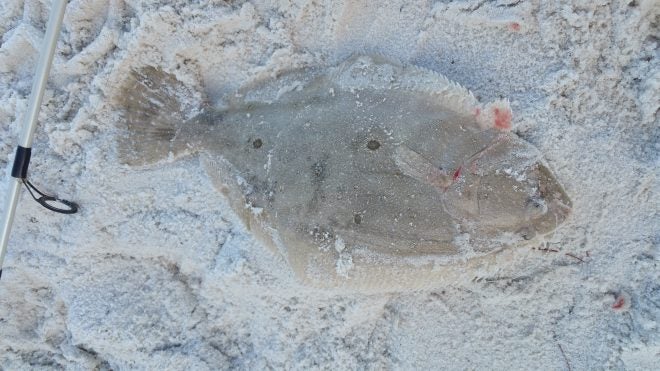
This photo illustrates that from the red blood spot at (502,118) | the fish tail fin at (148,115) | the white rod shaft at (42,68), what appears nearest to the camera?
the white rod shaft at (42,68)

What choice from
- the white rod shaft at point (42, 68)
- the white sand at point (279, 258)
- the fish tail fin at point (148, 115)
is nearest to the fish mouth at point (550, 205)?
the white sand at point (279, 258)

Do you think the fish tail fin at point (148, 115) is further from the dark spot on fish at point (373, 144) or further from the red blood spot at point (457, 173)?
the red blood spot at point (457, 173)

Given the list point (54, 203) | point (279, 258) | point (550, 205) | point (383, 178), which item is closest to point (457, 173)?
point (383, 178)

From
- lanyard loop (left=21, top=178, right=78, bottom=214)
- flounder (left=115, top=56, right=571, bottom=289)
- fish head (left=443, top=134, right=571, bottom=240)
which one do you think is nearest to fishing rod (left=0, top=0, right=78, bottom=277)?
lanyard loop (left=21, top=178, right=78, bottom=214)

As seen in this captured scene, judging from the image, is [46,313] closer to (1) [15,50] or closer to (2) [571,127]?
(1) [15,50]

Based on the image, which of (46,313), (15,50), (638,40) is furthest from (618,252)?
(15,50)

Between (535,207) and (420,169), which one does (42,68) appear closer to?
(420,169)

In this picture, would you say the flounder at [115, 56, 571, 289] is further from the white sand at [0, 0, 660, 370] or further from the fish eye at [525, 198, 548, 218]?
the white sand at [0, 0, 660, 370]
